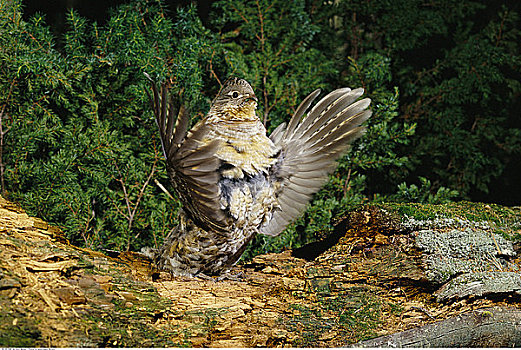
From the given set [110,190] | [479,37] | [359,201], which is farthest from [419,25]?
[110,190]

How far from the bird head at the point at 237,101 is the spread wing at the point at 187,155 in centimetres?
29

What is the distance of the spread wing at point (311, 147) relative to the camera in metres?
2.25

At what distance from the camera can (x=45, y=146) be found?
2854mm

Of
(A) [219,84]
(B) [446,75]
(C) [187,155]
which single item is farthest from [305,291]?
(B) [446,75]

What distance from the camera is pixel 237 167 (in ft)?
6.73

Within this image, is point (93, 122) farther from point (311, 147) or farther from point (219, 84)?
point (311, 147)

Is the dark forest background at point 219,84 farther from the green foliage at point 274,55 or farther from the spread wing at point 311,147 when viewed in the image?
the spread wing at point 311,147

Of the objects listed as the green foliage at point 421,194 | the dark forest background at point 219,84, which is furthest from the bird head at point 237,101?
the green foliage at point 421,194

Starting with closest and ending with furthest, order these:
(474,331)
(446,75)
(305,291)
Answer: (474,331), (305,291), (446,75)

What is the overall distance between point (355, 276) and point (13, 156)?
184 cm

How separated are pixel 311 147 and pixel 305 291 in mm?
686

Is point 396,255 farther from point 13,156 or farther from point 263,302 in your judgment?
point 13,156

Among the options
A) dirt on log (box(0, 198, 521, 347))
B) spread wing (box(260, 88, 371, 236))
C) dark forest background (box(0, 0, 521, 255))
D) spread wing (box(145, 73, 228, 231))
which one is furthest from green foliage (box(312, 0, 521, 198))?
spread wing (box(145, 73, 228, 231))

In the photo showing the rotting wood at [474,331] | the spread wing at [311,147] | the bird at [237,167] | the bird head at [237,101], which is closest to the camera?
the rotting wood at [474,331]
